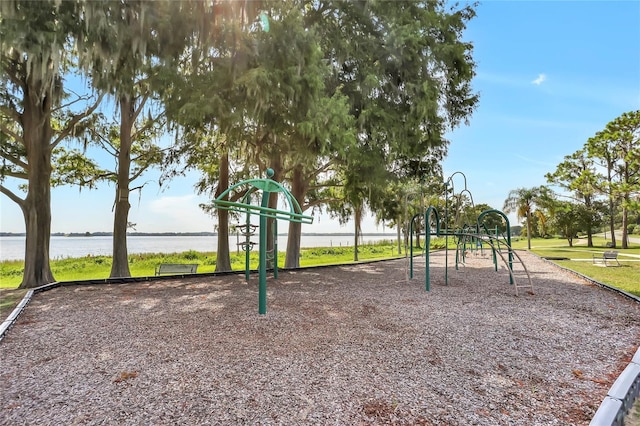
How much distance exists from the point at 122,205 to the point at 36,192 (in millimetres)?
2023

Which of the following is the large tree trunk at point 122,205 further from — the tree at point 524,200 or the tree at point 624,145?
the tree at point 524,200

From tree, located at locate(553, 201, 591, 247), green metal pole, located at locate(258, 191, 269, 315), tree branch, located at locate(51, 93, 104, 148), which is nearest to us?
green metal pole, located at locate(258, 191, 269, 315)

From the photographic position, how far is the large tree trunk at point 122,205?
10500mm

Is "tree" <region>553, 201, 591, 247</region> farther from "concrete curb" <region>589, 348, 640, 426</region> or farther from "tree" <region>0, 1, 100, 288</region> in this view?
"tree" <region>0, 1, 100, 288</region>

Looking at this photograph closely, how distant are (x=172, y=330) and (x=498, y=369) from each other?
353cm

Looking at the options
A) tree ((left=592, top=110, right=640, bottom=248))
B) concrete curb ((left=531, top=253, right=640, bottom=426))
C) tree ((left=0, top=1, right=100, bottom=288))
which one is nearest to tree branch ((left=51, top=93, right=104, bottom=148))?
tree ((left=0, top=1, right=100, bottom=288))

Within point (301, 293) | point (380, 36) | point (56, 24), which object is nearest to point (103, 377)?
point (301, 293)

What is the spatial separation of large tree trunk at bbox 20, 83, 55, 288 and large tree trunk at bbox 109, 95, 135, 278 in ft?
5.39

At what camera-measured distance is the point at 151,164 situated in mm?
12719

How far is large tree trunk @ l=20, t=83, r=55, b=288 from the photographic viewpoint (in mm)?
8961

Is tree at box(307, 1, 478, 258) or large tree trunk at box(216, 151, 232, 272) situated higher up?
tree at box(307, 1, 478, 258)

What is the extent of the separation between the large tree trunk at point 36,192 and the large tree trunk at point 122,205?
5.39ft

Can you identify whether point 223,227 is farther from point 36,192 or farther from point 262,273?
point 262,273

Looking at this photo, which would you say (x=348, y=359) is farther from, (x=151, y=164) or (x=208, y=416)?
(x=151, y=164)
